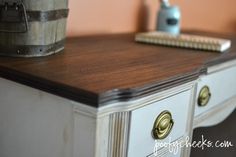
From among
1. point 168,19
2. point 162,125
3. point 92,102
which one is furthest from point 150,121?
point 168,19

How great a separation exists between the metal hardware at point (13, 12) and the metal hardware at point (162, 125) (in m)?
0.33

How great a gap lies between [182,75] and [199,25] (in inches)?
50.8

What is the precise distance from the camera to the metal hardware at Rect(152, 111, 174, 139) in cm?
66

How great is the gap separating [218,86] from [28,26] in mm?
579

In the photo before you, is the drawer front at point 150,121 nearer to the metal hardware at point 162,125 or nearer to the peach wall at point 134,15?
the metal hardware at point 162,125

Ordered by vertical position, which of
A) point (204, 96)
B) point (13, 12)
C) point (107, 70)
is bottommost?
point (204, 96)

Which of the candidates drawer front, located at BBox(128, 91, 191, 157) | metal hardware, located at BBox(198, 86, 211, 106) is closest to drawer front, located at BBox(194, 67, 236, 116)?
metal hardware, located at BBox(198, 86, 211, 106)

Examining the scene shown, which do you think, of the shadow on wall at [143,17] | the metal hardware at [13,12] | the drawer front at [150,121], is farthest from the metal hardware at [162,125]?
the shadow on wall at [143,17]

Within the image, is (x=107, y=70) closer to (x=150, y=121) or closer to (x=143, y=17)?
(x=150, y=121)

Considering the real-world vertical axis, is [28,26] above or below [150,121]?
above

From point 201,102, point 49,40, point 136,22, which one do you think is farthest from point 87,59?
point 136,22

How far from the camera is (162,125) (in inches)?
26.5

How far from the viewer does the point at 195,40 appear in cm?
105

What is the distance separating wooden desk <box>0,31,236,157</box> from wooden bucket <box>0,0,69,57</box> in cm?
3
